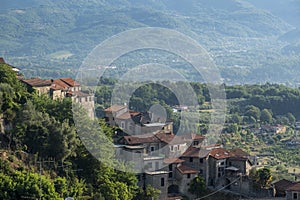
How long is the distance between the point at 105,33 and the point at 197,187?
107 metres

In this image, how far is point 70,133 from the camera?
18.8m

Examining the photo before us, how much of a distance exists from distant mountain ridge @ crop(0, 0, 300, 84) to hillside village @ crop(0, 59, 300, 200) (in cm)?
6401

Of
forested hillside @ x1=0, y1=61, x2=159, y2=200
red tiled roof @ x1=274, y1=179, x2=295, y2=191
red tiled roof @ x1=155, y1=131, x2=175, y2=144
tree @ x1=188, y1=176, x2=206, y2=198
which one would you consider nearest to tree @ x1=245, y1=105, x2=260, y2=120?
red tiled roof @ x1=155, y1=131, x2=175, y2=144

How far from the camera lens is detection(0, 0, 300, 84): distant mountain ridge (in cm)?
10906

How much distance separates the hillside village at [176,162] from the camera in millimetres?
20000

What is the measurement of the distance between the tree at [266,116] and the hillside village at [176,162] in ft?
102

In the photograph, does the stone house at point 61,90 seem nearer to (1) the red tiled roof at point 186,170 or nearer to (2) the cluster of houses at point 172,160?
(2) the cluster of houses at point 172,160

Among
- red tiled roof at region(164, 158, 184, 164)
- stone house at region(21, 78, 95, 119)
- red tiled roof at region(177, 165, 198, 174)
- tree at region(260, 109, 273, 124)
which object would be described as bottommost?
red tiled roof at region(177, 165, 198, 174)

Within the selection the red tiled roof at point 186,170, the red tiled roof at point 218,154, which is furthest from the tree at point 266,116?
the red tiled roof at point 186,170

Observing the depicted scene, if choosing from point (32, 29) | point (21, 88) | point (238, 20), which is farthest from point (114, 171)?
point (238, 20)

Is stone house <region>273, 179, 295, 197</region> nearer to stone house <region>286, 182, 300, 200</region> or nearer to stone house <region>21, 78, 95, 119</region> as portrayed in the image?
stone house <region>286, 182, 300, 200</region>

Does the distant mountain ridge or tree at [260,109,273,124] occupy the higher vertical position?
the distant mountain ridge

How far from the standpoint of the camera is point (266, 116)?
53.8 meters

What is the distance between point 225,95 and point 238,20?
13097 cm
